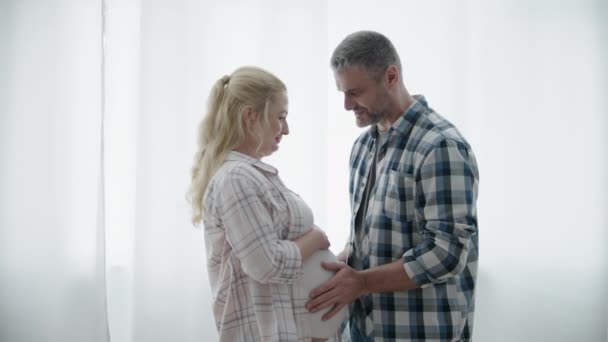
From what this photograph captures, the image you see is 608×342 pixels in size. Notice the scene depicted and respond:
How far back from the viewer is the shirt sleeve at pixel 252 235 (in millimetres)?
1239

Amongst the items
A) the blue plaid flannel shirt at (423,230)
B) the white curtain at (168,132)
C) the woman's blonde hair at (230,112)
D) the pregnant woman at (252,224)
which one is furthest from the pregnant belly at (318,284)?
the white curtain at (168,132)

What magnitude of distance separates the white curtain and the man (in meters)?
0.77

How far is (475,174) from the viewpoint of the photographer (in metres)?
1.35

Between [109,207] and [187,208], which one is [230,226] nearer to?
[187,208]

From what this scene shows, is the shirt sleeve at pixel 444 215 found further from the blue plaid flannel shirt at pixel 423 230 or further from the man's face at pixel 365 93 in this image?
the man's face at pixel 365 93

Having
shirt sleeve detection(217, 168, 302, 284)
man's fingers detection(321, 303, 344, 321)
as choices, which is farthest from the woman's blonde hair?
man's fingers detection(321, 303, 344, 321)

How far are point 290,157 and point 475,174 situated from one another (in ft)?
3.30

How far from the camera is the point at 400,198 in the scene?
4.52 ft

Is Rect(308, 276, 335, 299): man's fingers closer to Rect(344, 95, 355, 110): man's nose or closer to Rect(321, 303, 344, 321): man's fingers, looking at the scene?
Rect(321, 303, 344, 321): man's fingers

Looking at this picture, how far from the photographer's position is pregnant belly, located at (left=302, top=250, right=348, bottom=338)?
1.36 meters

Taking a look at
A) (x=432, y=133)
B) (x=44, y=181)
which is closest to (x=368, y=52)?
(x=432, y=133)

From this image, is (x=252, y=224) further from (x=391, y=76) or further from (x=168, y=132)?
(x=168, y=132)

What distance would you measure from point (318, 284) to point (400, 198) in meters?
0.29

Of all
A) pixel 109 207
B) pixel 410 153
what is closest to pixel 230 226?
pixel 410 153
